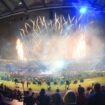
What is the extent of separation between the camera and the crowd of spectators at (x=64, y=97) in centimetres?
645

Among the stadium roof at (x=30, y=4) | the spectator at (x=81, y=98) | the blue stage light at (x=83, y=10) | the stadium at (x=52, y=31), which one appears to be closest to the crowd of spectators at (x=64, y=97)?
the spectator at (x=81, y=98)

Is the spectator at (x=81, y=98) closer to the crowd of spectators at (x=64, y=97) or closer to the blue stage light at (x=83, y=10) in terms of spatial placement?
the crowd of spectators at (x=64, y=97)

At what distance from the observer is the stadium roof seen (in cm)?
1286

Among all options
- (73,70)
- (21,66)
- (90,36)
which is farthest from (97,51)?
(21,66)

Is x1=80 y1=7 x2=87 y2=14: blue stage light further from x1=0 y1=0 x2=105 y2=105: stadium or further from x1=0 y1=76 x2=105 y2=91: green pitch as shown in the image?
x1=0 y1=76 x2=105 y2=91: green pitch

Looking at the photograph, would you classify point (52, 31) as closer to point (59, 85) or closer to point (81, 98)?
point (59, 85)

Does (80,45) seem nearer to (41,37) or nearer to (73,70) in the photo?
(41,37)

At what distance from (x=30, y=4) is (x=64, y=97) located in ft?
22.8

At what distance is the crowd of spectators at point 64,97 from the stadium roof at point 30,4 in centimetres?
379

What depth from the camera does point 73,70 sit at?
12203 mm

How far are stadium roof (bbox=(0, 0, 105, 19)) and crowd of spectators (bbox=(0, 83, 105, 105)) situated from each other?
3792 mm

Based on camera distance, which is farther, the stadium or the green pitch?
the stadium

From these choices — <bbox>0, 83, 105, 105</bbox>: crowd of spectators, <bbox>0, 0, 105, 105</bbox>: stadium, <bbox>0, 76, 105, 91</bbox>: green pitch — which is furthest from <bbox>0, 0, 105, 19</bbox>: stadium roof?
<bbox>0, 83, 105, 105</bbox>: crowd of spectators

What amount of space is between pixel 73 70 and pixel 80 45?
14.8 feet
